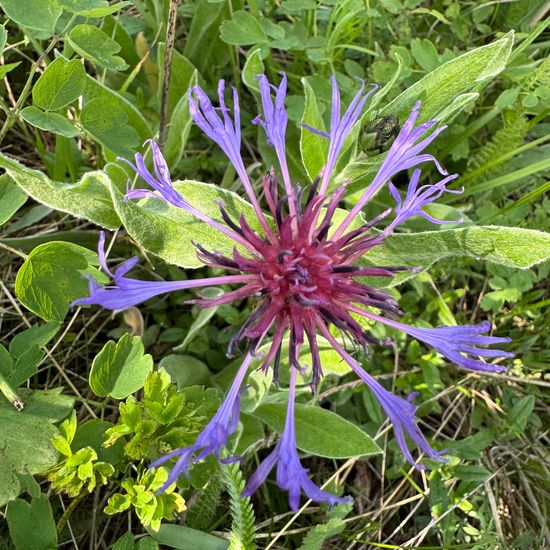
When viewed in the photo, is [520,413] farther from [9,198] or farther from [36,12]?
[36,12]

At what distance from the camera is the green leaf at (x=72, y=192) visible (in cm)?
173

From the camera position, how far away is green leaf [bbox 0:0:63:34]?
1856 mm

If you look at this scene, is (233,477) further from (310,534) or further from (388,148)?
(388,148)

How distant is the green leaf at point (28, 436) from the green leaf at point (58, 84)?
0.86 metres

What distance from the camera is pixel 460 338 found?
1.76 metres

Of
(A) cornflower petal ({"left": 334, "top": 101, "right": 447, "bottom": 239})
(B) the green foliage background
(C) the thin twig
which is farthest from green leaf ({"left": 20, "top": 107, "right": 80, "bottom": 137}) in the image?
(A) cornflower petal ({"left": 334, "top": 101, "right": 447, "bottom": 239})

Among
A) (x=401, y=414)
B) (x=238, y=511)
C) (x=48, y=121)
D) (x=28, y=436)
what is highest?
(x=48, y=121)

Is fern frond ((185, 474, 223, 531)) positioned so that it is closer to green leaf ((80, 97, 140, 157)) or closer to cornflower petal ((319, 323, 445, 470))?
cornflower petal ((319, 323, 445, 470))

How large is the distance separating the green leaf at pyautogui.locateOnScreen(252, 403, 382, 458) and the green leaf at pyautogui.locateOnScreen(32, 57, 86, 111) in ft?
3.92

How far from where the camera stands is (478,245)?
1887 millimetres

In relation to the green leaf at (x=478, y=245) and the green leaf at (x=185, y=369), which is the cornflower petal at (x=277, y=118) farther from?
the green leaf at (x=185, y=369)

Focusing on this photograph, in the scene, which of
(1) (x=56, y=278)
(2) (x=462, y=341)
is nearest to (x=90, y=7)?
(1) (x=56, y=278)

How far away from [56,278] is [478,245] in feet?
4.01

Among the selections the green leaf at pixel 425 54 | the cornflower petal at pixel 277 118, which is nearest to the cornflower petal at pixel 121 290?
the cornflower petal at pixel 277 118
